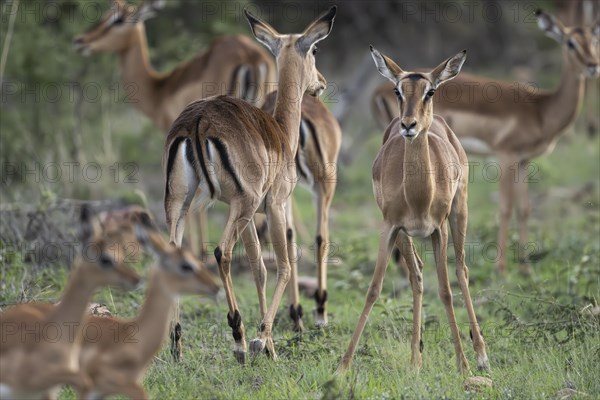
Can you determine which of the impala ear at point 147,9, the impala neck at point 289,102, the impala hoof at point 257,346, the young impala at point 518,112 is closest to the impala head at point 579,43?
the young impala at point 518,112

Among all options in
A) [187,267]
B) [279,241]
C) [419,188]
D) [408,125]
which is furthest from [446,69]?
[187,267]

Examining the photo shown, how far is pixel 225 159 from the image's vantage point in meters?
5.52

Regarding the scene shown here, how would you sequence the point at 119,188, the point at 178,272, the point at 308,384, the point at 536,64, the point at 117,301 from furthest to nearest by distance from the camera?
1. the point at 536,64
2. the point at 119,188
3. the point at 117,301
4. the point at 308,384
5. the point at 178,272

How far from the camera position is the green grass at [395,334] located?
4926mm

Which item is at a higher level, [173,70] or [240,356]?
[173,70]

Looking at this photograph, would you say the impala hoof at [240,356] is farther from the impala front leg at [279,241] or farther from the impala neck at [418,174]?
the impala neck at [418,174]

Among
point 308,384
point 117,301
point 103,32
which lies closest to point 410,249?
point 308,384

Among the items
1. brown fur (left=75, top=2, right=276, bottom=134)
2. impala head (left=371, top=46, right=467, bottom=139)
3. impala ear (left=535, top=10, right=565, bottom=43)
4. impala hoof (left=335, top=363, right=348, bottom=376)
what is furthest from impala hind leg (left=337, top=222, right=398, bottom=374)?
impala ear (left=535, top=10, right=565, bottom=43)

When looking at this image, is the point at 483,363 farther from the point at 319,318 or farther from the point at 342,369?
the point at 319,318

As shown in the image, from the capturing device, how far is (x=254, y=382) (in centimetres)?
516

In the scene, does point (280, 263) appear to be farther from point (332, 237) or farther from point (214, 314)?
point (332, 237)

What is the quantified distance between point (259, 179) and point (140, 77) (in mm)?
4383

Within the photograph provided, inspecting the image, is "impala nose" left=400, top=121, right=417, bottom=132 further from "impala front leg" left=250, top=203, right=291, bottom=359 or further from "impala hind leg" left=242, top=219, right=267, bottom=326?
"impala hind leg" left=242, top=219, right=267, bottom=326

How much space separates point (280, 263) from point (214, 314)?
2.89 feet
